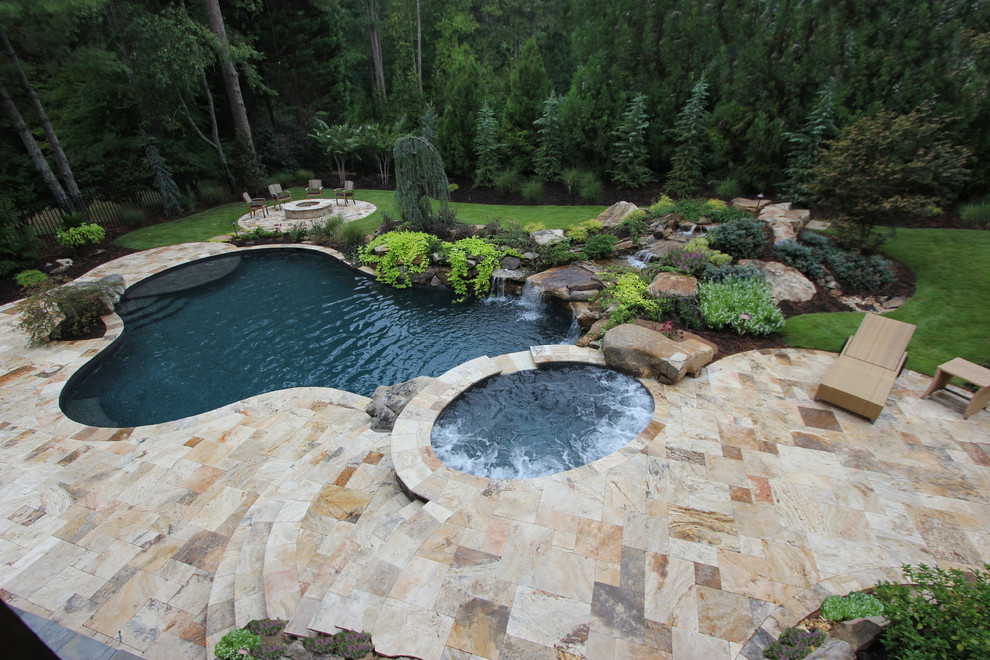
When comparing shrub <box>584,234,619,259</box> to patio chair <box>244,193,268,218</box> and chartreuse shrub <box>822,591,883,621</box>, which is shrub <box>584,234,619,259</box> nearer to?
chartreuse shrub <box>822,591,883,621</box>

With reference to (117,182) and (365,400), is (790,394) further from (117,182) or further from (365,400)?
(117,182)

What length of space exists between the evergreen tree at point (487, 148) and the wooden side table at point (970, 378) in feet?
45.8

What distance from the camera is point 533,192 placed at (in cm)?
1548

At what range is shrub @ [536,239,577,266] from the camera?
10648 mm

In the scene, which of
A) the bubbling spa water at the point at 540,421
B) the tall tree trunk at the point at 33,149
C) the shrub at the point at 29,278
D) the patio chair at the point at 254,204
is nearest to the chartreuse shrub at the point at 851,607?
the bubbling spa water at the point at 540,421

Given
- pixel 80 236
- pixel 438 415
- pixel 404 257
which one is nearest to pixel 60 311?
pixel 80 236

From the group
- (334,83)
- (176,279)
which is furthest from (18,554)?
(334,83)

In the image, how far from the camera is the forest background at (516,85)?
1059 centimetres

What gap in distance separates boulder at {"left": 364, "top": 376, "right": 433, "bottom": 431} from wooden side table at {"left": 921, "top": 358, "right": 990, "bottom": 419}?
6.84m

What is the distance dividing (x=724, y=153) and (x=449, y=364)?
10.7 meters

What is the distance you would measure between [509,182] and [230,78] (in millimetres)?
11734

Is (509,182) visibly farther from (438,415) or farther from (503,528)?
(503,528)

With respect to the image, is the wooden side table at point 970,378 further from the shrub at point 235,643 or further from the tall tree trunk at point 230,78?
the tall tree trunk at point 230,78

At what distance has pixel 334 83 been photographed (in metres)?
22.6
